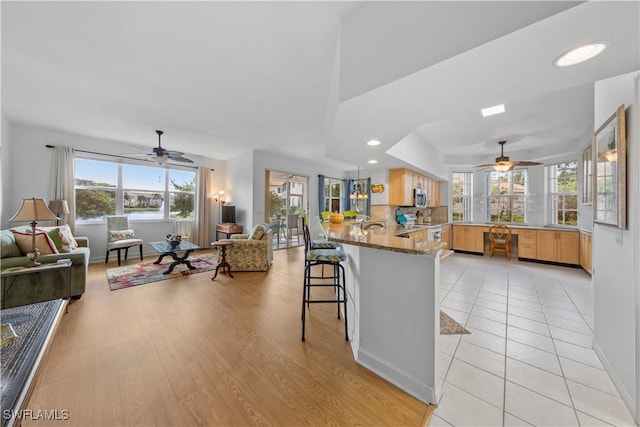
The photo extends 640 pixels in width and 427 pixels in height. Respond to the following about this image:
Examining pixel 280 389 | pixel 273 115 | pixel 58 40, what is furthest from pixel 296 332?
pixel 58 40

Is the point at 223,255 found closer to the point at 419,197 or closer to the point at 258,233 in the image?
the point at 258,233

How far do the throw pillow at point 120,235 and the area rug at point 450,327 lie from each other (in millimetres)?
6322

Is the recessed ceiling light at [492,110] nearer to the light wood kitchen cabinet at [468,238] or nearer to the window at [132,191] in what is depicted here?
the light wood kitchen cabinet at [468,238]

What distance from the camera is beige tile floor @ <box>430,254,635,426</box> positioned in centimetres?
139

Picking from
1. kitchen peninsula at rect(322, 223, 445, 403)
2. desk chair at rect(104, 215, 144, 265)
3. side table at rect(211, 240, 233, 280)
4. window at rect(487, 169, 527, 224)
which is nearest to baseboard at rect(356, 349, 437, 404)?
kitchen peninsula at rect(322, 223, 445, 403)

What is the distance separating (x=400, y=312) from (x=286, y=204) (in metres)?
5.79

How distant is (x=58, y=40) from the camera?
6.63ft

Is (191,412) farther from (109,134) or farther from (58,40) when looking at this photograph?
(109,134)

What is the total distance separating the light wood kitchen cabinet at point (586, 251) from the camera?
4.14 m

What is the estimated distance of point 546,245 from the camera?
503 centimetres

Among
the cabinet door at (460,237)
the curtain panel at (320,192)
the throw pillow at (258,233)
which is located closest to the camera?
the throw pillow at (258,233)

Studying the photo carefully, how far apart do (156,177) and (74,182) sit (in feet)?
4.92

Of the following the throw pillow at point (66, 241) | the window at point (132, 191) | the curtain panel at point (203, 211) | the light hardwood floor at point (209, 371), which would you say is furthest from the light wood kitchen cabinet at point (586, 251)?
the window at point (132, 191)

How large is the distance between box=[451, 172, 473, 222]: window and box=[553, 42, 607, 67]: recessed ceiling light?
6.13 meters
